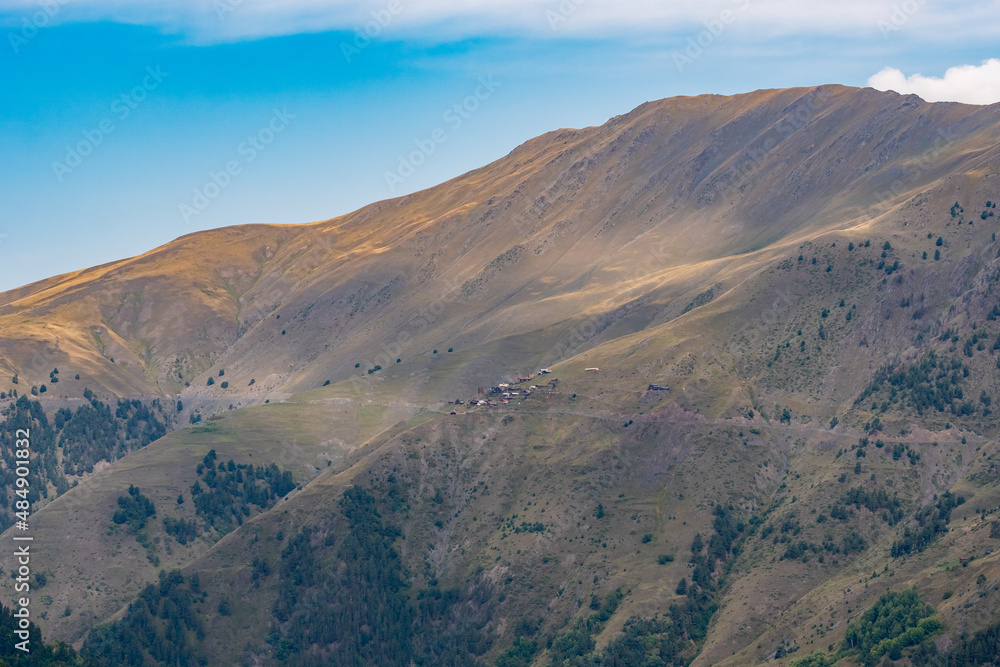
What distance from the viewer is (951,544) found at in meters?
188

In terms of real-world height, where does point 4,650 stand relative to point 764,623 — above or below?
above

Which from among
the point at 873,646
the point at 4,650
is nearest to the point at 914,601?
the point at 873,646

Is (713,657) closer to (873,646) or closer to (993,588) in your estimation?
(873,646)

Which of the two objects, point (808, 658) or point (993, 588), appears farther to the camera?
point (808, 658)

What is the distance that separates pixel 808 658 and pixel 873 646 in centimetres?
1051

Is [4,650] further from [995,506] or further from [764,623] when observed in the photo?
[995,506]

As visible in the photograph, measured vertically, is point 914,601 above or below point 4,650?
below

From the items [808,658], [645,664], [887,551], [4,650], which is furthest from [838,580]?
[4,650]

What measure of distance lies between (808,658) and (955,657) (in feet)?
74.7

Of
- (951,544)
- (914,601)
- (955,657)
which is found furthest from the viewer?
(951,544)

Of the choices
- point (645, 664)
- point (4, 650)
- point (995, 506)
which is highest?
point (4, 650)

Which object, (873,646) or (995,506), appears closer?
(873,646)

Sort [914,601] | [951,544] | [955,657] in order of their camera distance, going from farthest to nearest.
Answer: [951,544] < [914,601] < [955,657]

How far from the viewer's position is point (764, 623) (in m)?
194
